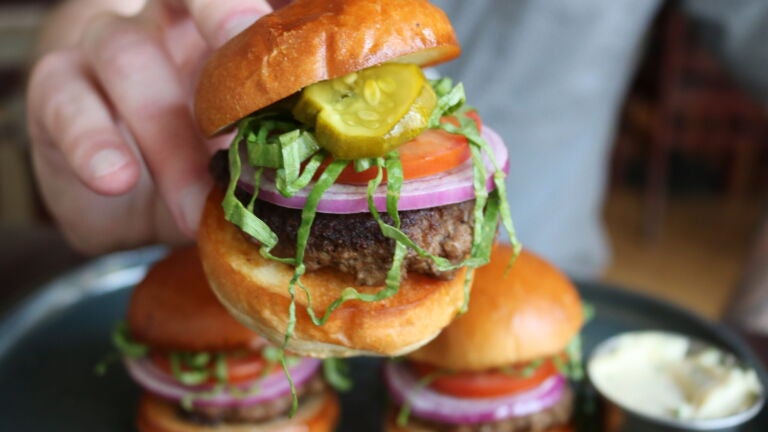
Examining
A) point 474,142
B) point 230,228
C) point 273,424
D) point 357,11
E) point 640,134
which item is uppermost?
point 357,11

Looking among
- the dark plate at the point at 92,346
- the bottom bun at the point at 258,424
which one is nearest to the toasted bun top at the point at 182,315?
the bottom bun at the point at 258,424

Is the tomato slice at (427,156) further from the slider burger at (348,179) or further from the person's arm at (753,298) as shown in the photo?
the person's arm at (753,298)

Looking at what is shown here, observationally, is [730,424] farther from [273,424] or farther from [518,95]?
[518,95]

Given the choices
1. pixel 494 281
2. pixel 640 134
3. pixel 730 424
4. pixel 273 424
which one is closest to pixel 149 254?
pixel 273 424

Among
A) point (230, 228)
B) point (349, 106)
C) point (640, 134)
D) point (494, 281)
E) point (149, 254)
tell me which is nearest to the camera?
point (349, 106)

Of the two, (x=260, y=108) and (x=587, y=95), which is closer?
(x=260, y=108)

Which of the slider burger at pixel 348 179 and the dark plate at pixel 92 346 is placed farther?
the dark plate at pixel 92 346

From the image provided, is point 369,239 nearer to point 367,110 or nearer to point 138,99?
point 367,110
